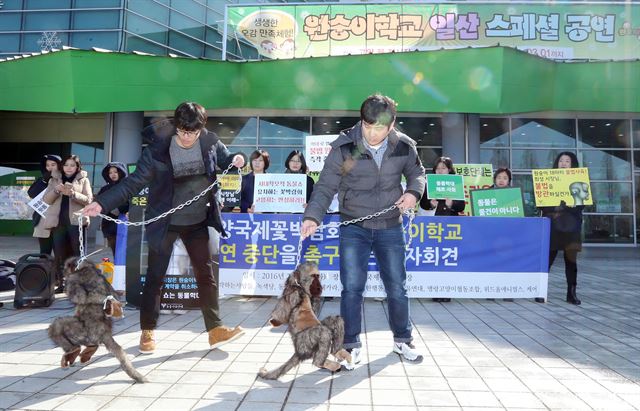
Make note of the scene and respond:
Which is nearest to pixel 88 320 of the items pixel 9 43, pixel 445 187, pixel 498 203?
pixel 445 187

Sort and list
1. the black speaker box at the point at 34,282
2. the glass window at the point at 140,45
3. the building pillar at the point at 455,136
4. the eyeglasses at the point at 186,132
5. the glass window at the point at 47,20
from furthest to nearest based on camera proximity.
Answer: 1. the glass window at the point at 47,20
2. the glass window at the point at 140,45
3. the building pillar at the point at 455,136
4. the black speaker box at the point at 34,282
5. the eyeglasses at the point at 186,132

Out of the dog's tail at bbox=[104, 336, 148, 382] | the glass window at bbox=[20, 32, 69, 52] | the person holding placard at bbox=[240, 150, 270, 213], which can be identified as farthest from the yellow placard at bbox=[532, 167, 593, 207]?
the glass window at bbox=[20, 32, 69, 52]

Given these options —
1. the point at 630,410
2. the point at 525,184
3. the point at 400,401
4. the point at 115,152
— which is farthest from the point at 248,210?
the point at 525,184

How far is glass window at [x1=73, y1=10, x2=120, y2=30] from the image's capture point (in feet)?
60.3

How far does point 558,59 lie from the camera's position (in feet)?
43.3

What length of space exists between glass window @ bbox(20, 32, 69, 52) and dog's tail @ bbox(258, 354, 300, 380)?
20.1 metres

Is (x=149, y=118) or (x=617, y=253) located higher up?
(x=149, y=118)

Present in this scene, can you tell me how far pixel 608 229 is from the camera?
15.6m

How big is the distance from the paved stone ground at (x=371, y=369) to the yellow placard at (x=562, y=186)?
58.8 inches

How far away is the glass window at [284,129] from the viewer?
51.1 ft

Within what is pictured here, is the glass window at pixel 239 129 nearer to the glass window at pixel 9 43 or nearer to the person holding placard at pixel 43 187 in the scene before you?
the person holding placard at pixel 43 187

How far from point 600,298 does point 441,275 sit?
8.41 ft

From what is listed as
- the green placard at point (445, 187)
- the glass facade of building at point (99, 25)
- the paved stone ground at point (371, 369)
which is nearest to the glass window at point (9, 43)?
the glass facade of building at point (99, 25)

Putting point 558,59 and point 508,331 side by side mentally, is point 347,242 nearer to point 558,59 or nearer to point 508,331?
point 508,331
